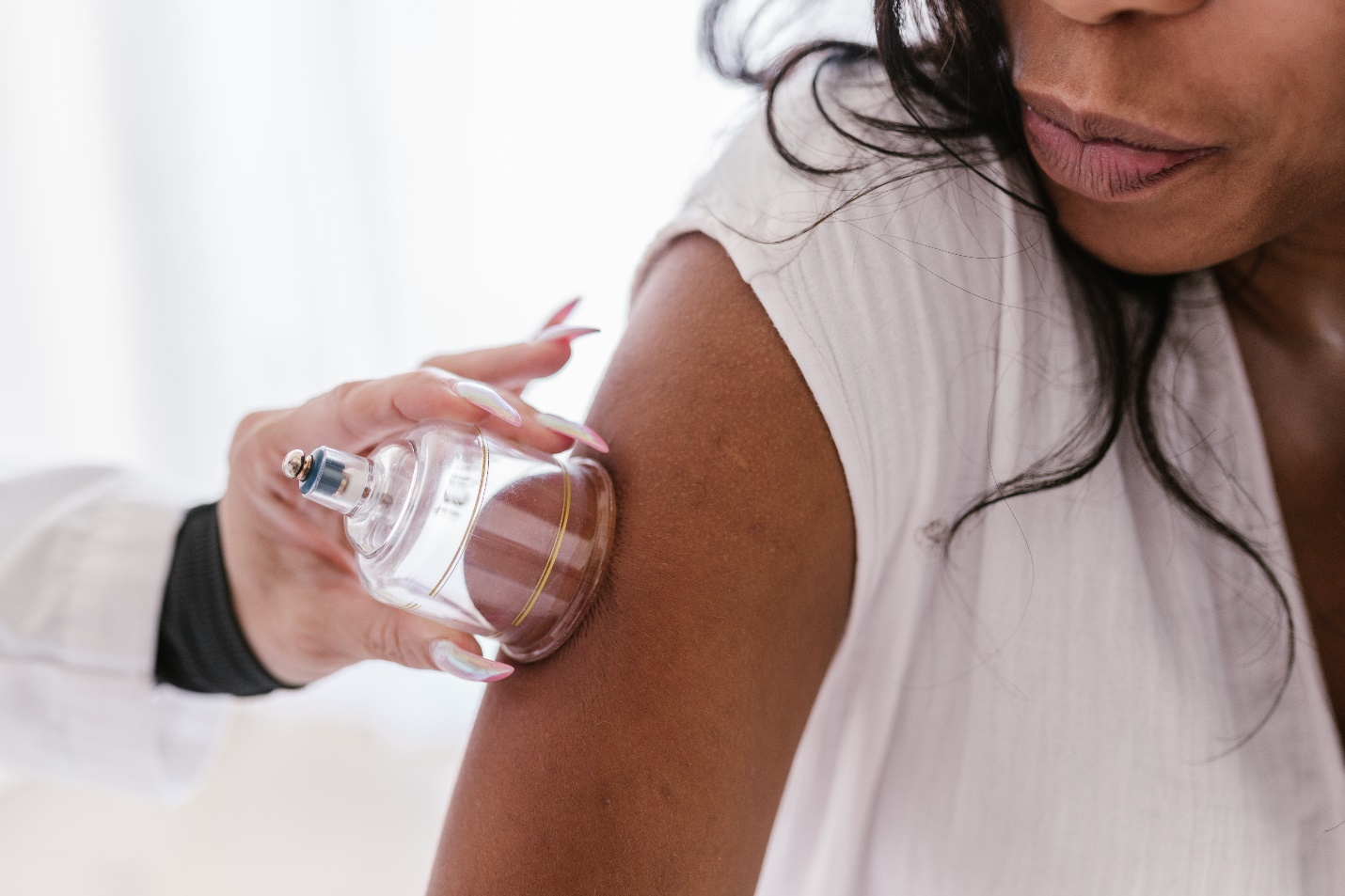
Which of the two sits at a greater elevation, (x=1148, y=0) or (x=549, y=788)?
(x=1148, y=0)

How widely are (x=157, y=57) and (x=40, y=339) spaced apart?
48cm

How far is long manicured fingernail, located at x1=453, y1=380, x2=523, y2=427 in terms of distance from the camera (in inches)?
25.0

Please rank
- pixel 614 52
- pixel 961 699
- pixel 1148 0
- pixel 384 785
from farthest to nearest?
pixel 384 785 < pixel 614 52 < pixel 961 699 < pixel 1148 0

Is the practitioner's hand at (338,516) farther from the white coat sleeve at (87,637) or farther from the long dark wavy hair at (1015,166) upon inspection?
the long dark wavy hair at (1015,166)

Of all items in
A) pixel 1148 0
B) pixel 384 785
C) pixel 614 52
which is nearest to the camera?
Answer: pixel 1148 0

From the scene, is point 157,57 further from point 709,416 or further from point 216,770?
point 709,416

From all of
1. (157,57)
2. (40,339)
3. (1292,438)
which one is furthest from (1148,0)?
(40,339)

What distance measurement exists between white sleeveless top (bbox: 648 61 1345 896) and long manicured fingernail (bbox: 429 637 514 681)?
23 cm

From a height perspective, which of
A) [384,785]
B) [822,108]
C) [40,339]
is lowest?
[384,785]

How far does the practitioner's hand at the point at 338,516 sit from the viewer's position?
0.65m

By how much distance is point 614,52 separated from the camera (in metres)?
1.68

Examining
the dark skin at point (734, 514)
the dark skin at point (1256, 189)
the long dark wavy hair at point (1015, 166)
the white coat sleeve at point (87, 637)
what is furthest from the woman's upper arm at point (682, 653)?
the white coat sleeve at point (87, 637)

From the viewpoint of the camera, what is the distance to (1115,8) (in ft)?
1.82

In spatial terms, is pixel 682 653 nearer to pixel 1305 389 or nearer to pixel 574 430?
pixel 574 430
